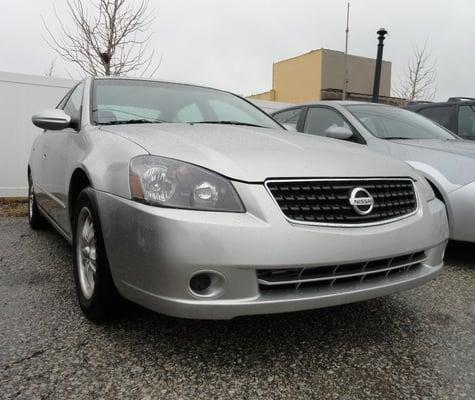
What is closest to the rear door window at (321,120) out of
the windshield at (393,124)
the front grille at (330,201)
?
the windshield at (393,124)

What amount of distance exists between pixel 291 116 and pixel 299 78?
20.1 metres

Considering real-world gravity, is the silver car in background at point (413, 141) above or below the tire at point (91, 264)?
above

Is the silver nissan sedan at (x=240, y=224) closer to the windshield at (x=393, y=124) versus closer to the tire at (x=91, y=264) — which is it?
the tire at (x=91, y=264)

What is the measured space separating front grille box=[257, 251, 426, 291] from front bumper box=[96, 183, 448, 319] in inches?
1.5

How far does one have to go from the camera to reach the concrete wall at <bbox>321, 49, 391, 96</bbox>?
23016 mm

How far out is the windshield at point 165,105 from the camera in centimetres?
295

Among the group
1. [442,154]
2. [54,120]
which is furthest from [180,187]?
[442,154]

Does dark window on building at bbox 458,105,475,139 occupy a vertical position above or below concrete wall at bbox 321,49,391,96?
below

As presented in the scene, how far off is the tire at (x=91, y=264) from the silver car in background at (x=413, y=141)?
235 cm

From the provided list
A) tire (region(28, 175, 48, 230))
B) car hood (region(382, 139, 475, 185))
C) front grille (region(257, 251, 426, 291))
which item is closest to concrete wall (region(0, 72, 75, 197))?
tire (region(28, 175, 48, 230))

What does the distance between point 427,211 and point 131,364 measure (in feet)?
5.38

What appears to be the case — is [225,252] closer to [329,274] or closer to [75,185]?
[329,274]

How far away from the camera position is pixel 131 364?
1980 millimetres

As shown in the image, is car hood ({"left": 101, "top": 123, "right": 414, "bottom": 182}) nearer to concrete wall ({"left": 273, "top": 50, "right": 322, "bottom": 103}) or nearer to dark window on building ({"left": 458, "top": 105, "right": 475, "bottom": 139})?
dark window on building ({"left": 458, "top": 105, "right": 475, "bottom": 139})
